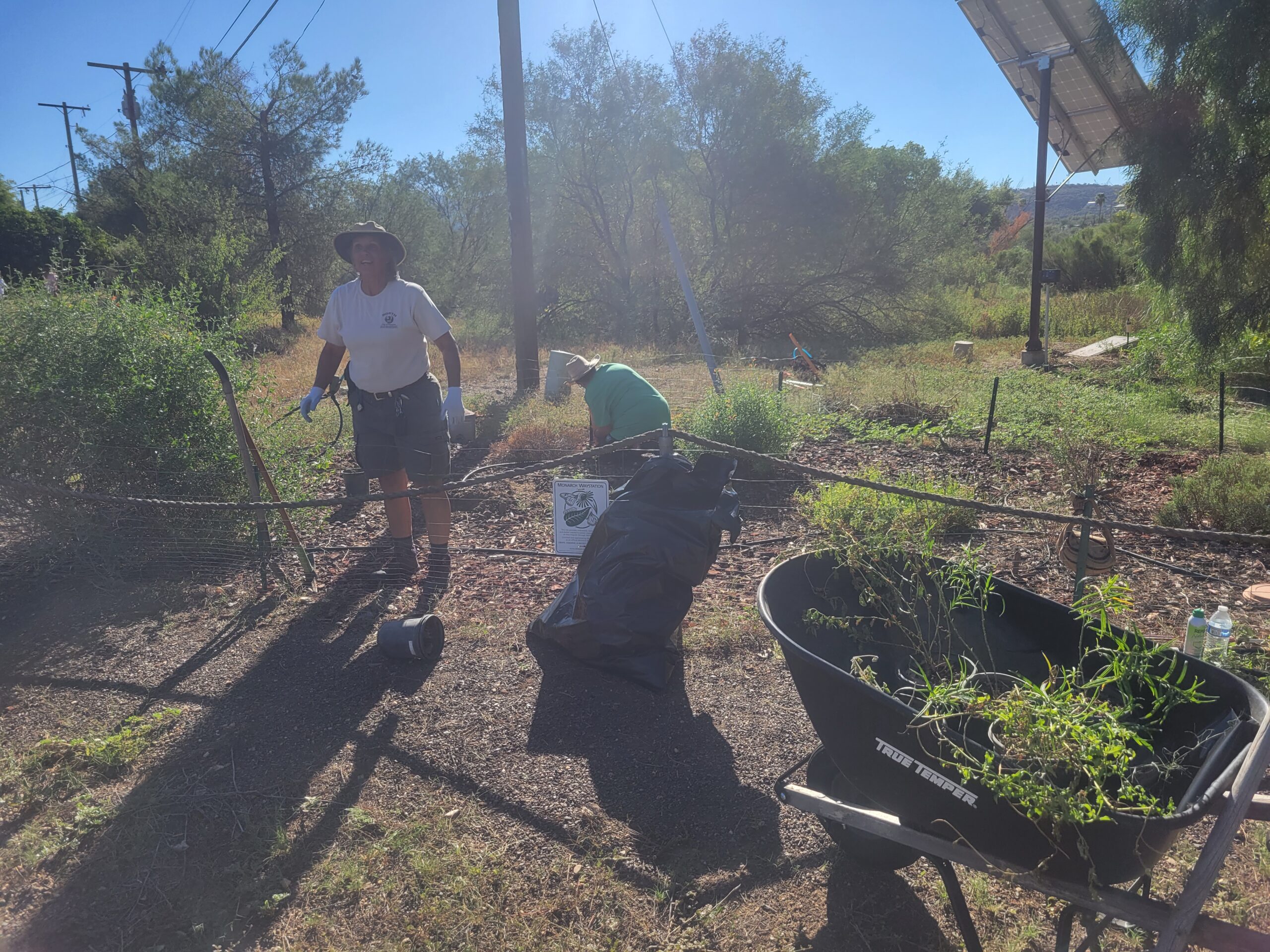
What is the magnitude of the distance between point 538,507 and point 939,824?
444 cm

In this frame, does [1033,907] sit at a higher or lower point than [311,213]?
lower

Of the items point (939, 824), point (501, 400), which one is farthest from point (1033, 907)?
point (501, 400)

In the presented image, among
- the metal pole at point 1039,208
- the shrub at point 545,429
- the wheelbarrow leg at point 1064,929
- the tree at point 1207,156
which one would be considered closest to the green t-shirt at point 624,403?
the shrub at point 545,429

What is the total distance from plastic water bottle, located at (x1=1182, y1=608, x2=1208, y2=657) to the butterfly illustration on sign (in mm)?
2552

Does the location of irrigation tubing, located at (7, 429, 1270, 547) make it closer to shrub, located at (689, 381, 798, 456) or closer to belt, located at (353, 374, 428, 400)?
belt, located at (353, 374, 428, 400)

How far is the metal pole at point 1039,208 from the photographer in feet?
39.0

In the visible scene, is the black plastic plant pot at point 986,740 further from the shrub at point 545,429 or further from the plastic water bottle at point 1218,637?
the shrub at point 545,429

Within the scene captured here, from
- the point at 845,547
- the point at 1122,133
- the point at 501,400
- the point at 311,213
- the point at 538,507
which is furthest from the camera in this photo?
the point at 311,213

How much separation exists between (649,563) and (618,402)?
2.55 metres

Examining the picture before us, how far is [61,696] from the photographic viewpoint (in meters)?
3.55

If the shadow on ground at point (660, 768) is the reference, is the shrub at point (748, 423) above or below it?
above

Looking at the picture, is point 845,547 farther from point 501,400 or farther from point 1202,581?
point 501,400

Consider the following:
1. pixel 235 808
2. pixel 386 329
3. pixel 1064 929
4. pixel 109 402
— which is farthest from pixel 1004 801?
pixel 109 402

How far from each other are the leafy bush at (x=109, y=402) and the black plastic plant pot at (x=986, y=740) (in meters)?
3.83
